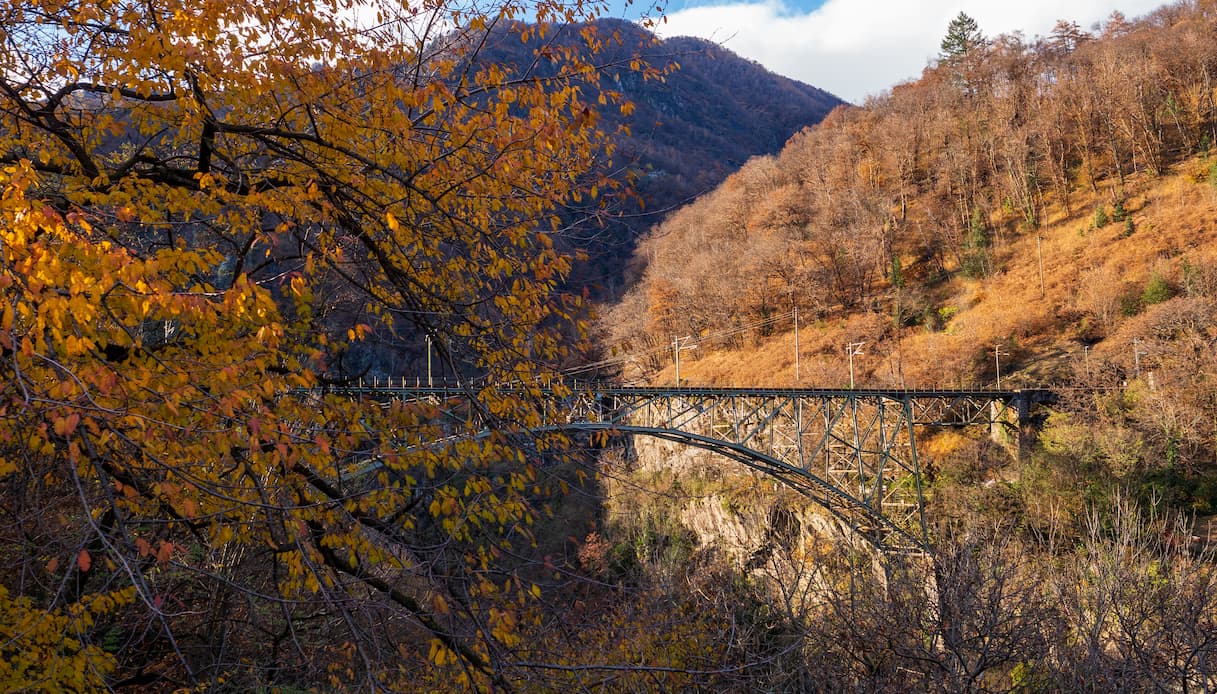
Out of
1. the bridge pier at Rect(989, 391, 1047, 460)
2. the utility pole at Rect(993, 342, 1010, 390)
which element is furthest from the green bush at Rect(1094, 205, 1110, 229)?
the bridge pier at Rect(989, 391, 1047, 460)

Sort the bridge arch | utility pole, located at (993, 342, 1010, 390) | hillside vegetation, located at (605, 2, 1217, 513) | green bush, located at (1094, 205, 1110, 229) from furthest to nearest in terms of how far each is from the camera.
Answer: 1. green bush, located at (1094, 205, 1110, 229)
2. utility pole, located at (993, 342, 1010, 390)
3. hillside vegetation, located at (605, 2, 1217, 513)
4. the bridge arch

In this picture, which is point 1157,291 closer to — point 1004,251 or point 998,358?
point 998,358

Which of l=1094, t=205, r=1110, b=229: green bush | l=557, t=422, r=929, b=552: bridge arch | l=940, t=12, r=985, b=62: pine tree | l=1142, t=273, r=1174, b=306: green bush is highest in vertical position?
l=940, t=12, r=985, b=62: pine tree

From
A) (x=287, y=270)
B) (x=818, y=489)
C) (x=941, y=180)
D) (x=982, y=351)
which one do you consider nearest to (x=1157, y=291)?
(x=982, y=351)

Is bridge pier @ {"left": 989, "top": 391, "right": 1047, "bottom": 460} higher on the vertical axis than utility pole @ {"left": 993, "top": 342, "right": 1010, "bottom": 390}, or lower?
lower

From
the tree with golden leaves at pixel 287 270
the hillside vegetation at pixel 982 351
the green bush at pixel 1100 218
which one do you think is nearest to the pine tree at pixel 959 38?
the hillside vegetation at pixel 982 351

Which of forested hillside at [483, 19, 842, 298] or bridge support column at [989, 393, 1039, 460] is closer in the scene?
bridge support column at [989, 393, 1039, 460]

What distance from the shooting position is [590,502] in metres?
32.8

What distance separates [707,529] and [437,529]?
991 inches

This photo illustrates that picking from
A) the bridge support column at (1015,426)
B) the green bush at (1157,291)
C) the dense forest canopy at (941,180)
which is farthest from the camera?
the dense forest canopy at (941,180)

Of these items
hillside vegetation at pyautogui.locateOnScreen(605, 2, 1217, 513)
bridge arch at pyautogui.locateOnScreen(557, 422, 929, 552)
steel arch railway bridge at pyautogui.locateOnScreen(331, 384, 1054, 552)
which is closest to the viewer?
bridge arch at pyautogui.locateOnScreen(557, 422, 929, 552)

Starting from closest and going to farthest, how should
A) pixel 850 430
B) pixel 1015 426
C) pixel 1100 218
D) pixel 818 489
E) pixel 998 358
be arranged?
pixel 1015 426 → pixel 818 489 → pixel 998 358 → pixel 850 430 → pixel 1100 218

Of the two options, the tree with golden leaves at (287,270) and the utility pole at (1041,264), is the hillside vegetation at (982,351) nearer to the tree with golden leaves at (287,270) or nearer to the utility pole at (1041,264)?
the utility pole at (1041,264)

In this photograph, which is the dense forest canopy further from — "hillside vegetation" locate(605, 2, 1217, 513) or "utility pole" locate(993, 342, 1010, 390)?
"utility pole" locate(993, 342, 1010, 390)
